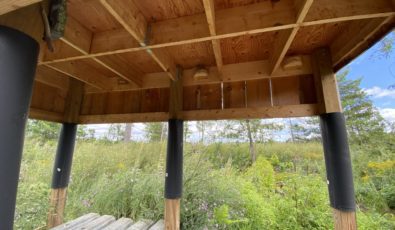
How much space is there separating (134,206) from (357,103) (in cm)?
653

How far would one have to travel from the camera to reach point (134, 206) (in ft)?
10.2

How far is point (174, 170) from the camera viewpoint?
2.25 metres

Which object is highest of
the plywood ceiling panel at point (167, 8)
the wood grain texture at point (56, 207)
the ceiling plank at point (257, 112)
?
the plywood ceiling panel at point (167, 8)

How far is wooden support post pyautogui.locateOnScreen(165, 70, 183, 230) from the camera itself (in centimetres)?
222

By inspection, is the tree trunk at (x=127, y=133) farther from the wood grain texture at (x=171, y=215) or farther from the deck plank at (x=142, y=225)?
the wood grain texture at (x=171, y=215)

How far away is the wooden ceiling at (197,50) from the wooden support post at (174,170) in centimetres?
16

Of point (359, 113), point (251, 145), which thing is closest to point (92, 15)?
point (251, 145)

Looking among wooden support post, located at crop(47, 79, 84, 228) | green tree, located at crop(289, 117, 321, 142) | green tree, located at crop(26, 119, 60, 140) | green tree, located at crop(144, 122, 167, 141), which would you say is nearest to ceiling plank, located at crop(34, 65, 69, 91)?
wooden support post, located at crop(47, 79, 84, 228)

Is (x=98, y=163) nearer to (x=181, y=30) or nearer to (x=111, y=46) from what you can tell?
(x=111, y=46)

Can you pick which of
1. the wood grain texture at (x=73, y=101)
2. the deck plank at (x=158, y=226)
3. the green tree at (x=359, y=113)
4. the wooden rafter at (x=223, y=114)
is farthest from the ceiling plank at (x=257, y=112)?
the green tree at (x=359, y=113)

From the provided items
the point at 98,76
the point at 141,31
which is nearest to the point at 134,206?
the point at 98,76

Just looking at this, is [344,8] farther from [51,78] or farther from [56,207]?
[56,207]

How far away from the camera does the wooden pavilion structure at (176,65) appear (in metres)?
0.78

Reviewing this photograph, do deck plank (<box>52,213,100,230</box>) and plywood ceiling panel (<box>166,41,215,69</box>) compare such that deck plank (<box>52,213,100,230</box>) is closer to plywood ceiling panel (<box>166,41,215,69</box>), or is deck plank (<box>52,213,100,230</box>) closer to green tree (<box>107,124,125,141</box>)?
plywood ceiling panel (<box>166,41,215,69</box>)
